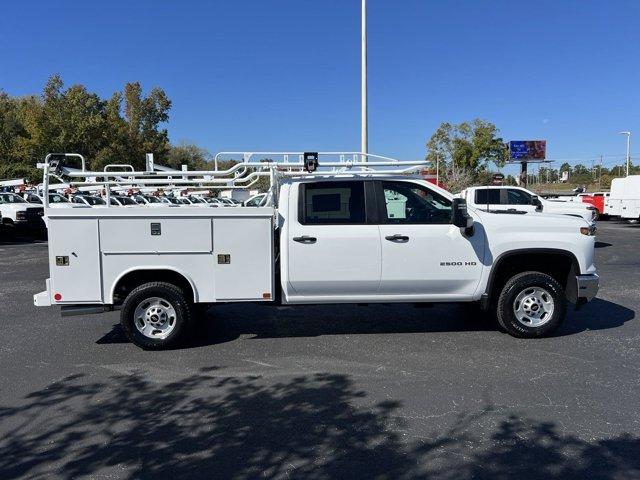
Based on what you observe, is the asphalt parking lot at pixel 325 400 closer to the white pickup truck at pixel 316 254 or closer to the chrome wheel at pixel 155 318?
the chrome wheel at pixel 155 318

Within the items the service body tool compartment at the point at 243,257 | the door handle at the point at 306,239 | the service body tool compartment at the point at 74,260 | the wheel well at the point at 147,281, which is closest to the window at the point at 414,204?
the door handle at the point at 306,239

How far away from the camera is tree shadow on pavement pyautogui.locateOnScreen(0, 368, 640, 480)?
334 cm

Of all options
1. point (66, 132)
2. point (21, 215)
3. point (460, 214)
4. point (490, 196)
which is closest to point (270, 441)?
point (460, 214)

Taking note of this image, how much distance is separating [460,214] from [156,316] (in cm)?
350

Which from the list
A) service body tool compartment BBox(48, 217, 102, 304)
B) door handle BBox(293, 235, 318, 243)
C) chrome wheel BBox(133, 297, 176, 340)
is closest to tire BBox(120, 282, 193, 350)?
chrome wheel BBox(133, 297, 176, 340)

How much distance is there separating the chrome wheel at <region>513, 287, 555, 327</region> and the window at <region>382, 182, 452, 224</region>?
50.2 inches

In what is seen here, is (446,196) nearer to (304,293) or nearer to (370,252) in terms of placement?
(370,252)

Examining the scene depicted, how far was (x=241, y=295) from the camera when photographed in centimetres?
577

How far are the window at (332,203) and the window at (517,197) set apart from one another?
10327mm

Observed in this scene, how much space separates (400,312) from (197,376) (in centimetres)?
338

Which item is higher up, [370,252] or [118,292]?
[370,252]

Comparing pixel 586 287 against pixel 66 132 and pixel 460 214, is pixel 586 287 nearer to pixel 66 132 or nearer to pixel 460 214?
pixel 460 214

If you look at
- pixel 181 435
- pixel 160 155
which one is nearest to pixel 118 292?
pixel 181 435

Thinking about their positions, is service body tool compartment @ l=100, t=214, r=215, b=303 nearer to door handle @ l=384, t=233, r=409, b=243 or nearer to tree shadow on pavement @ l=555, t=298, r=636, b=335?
door handle @ l=384, t=233, r=409, b=243
